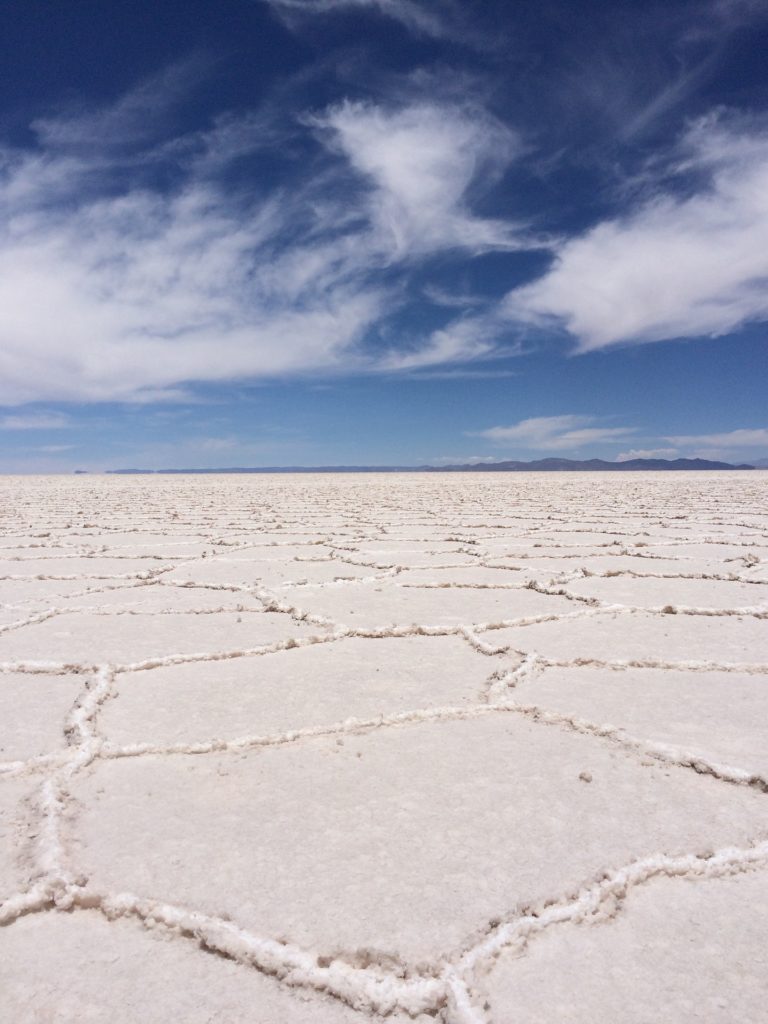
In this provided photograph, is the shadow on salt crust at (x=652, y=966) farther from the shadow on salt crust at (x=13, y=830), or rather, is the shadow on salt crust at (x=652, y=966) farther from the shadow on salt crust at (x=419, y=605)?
the shadow on salt crust at (x=419, y=605)

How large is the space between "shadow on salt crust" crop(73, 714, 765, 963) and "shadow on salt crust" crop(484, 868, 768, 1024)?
0.08m

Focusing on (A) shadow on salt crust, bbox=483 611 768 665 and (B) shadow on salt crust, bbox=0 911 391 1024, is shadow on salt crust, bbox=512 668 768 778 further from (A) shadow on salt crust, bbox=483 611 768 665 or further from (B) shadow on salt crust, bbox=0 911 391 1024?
(B) shadow on salt crust, bbox=0 911 391 1024

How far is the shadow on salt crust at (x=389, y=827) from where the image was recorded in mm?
866

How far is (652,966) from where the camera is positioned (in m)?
0.77

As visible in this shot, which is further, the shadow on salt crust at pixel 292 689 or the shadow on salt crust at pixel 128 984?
the shadow on salt crust at pixel 292 689

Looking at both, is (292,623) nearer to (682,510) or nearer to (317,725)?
(317,725)

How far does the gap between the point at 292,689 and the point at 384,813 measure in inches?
24.6

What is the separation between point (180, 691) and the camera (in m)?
1.68

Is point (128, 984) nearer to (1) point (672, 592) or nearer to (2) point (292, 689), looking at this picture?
(2) point (292, 689)

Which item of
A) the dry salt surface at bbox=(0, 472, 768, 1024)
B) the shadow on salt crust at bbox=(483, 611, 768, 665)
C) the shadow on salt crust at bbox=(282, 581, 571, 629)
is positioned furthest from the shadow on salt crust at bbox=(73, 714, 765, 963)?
the shadow on salt crust at bbox=(282, 581, 571, 629)

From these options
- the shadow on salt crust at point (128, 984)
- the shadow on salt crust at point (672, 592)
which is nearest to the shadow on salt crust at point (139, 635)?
the shadow on salt crust at point (128, 984)

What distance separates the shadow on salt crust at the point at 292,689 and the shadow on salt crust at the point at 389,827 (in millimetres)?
142

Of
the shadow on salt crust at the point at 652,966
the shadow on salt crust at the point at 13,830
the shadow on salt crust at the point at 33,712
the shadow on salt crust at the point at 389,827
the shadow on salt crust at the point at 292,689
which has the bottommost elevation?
the shadow on salt crust at the point at 652,966

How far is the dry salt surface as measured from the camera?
0.75 meters
